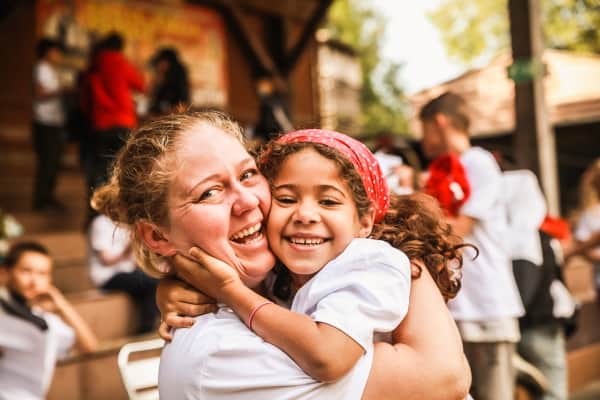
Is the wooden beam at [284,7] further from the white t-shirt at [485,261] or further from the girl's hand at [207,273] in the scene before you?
the girl's hand at [207,273]

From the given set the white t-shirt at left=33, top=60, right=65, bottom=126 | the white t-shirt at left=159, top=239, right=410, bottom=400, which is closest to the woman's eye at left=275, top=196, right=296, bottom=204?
the white t-shirt at left=159, top=239, right=410, bottom=400

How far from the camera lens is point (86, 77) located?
668 centimetres

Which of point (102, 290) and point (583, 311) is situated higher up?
point (102, 290)

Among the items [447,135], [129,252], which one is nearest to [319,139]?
[447,135]

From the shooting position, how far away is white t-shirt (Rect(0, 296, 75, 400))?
3.70 metres

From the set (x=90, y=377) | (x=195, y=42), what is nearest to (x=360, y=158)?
(x=90, y=377)

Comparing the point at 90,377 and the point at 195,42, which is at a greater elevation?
the point at 195,42

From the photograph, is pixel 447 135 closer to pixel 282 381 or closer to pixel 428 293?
pixel 428 293

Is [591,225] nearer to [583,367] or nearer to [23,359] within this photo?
[583,367]

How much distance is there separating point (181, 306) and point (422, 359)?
0.55 meters

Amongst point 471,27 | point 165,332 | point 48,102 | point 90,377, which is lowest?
point 471,27

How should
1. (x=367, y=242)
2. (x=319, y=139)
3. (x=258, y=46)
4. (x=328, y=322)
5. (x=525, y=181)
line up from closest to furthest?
(x=328, y=322)
(x=367, y=242)
(x=319, y=139)
(x=525, y=181)
(x=258, y=46)

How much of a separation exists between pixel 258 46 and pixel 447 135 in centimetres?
785

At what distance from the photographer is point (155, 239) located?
5.57 feet
